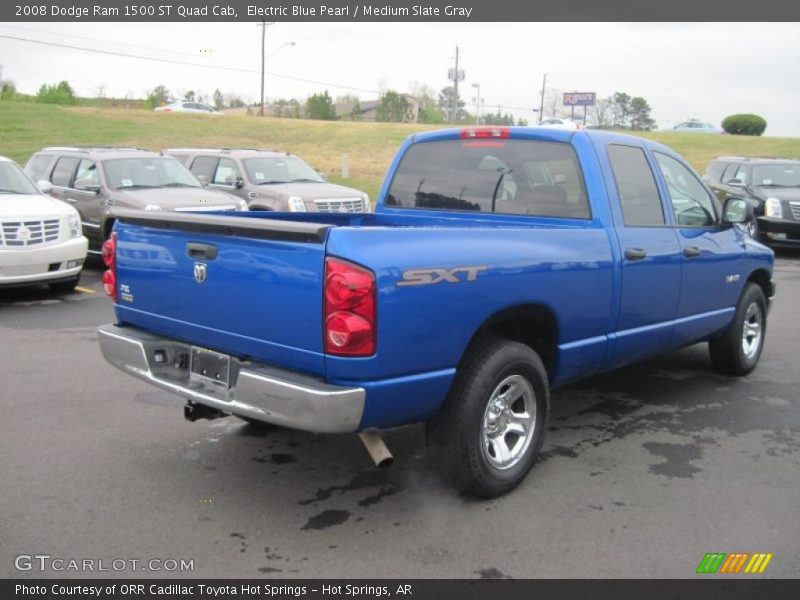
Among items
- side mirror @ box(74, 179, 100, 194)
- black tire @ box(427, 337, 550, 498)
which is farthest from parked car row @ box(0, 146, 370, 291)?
black tire @ box(427, 337, 550, 498)

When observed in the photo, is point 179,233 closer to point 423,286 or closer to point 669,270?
point 423,286

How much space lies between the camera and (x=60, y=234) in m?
9.49

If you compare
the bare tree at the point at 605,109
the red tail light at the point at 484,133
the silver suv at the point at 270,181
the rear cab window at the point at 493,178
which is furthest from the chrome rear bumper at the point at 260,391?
the bare tree at the point at 605,109

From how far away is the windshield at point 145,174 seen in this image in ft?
39.4

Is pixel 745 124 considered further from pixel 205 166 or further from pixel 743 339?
pixel 743 339

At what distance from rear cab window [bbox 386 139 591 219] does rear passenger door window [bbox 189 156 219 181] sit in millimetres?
9756

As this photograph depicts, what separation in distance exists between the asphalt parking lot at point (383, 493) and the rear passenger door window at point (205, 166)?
9129mm

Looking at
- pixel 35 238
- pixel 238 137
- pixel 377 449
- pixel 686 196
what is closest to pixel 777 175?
pixel 686 196

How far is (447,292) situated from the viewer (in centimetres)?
357

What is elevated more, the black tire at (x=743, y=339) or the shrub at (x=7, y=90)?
the shrub at (x=7, y=90)

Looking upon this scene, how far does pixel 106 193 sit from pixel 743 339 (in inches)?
367

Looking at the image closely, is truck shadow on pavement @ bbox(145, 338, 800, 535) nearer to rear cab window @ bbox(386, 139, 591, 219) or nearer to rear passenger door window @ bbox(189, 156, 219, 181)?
rear cab window @ bbox(386, 139, 591, 219)

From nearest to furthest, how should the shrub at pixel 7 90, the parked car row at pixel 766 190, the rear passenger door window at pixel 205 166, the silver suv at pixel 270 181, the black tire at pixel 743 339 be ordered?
the black tire at pixel 743 339 → the silver suv at pixel 270 181 → the parked car row at pixel 766 190 → the rear passenger door window at pixel 205 166 → the shrub at pixel 7 90
